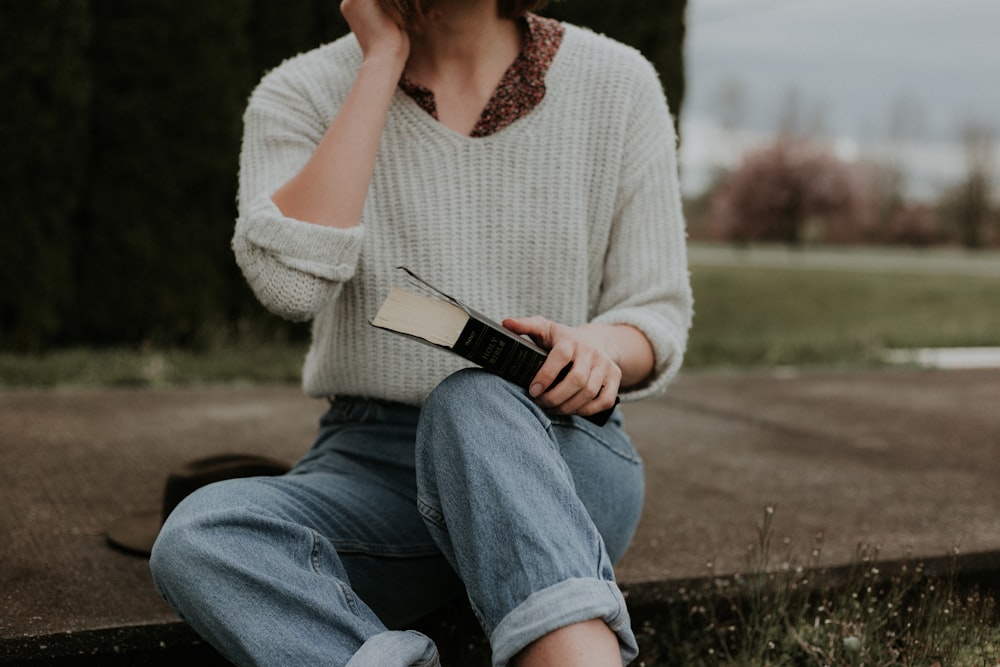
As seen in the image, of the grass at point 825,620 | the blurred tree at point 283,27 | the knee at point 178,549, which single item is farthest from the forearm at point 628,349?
the blurred tree at point 283,27

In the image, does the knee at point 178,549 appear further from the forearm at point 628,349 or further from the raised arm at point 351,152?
the forearm at point 628,349

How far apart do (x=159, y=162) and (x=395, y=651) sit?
14.7ft

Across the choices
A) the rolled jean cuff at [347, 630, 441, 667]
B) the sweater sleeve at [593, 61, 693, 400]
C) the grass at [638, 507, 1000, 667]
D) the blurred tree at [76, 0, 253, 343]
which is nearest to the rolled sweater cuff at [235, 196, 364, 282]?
the sweater sleeve at [593, 61, 693, 400]

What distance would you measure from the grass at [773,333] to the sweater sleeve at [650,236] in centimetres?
280

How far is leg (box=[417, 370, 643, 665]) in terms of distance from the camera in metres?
1.32

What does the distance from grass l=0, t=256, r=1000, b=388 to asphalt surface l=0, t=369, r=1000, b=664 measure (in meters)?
0.63

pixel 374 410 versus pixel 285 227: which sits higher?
pixel 285 227

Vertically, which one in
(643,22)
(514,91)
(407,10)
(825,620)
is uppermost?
(643,22)

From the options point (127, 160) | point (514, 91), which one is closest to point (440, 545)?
point (514, 91)

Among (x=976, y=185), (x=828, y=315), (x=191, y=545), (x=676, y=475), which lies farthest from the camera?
(x=976, y=185)

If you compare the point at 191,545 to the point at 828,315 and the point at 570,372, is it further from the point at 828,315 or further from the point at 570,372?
the point at 828,315

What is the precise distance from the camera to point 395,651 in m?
1.38

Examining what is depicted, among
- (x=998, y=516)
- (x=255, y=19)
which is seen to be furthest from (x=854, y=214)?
(x=998, y=516)

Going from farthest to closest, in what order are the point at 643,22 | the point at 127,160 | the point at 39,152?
the point at 643,22
the point at 127,160
the point at 39,152
